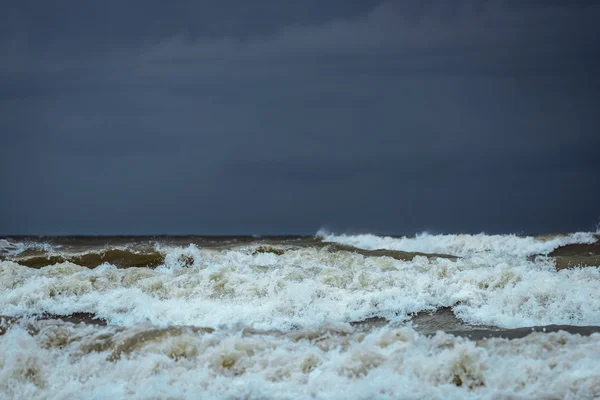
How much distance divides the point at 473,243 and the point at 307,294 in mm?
19294

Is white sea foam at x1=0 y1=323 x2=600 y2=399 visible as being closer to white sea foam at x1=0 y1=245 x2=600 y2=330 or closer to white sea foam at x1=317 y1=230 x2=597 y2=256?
white sea foam at x1=0 y1=245 x2=600 y2=330

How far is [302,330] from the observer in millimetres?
8320

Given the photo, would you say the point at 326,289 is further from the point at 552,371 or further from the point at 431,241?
the point at 431,241

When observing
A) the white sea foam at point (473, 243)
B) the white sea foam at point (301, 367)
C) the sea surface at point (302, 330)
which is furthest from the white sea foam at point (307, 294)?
the white sea foam at point (473, 243)

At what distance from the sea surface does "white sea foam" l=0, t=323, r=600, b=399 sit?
0.06 ft

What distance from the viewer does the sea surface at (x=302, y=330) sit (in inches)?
265

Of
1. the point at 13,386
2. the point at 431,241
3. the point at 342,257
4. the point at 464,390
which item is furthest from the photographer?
the point at 431,241

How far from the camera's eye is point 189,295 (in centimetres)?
1259

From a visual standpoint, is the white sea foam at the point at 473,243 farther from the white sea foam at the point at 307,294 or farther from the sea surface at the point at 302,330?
the white sea foam at the point at 307,294

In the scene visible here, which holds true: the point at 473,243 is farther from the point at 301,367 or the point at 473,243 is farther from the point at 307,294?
the point at 301,367

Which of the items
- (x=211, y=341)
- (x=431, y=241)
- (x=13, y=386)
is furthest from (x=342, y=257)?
(x=431, y=241)

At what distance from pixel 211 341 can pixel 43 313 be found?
5.96 meters

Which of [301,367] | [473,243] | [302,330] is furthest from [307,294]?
[473,243]

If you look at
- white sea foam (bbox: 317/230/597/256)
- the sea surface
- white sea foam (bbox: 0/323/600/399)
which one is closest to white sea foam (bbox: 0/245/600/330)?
the sea surface
